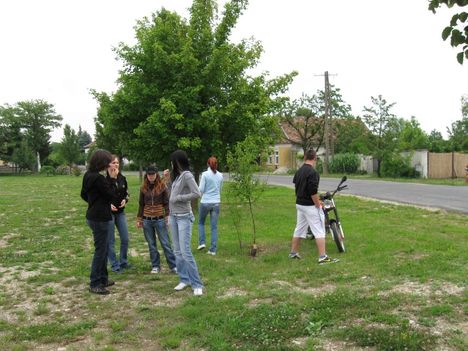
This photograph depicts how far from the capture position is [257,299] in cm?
595

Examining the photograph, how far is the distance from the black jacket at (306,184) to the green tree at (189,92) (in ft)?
18.4

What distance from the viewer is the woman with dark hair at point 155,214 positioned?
25.1 ft

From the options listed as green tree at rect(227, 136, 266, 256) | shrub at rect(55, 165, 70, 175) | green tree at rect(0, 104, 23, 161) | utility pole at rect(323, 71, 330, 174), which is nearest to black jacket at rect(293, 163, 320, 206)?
green tree at rect(227, 136, 266, 256)

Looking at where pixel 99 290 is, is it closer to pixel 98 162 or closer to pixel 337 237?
pixel 98 162

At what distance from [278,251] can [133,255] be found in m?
2.68

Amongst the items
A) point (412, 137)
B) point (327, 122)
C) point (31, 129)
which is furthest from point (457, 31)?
point (31, 129)

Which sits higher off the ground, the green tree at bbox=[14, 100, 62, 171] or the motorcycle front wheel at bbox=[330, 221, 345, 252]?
the green tree at bbox=[14, 100, 62, 171]

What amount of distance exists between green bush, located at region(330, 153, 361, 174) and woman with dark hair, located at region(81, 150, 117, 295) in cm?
3997

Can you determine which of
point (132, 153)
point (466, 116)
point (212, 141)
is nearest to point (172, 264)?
point (212, 141)

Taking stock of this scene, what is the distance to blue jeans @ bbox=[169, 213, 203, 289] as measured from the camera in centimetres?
635

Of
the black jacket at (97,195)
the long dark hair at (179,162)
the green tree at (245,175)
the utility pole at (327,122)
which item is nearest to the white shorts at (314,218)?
the green tree at (245,175)

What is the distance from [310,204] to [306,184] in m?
0.34

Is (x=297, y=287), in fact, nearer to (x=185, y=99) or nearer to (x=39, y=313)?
(x=39, y=313)

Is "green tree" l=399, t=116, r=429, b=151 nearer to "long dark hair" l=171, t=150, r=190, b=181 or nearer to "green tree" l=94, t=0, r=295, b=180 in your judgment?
"green tree" l=94, t=0, r=295, b=180
